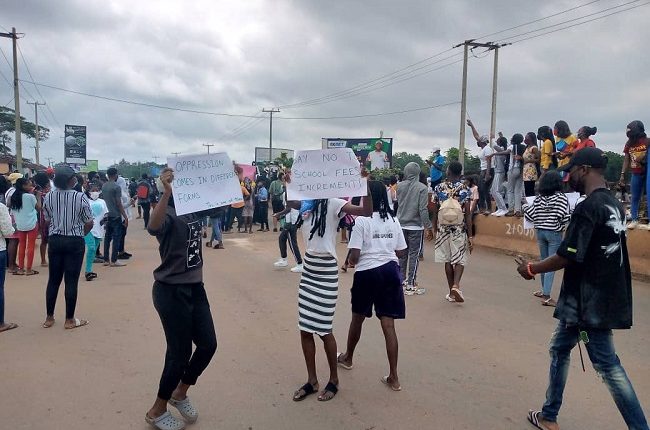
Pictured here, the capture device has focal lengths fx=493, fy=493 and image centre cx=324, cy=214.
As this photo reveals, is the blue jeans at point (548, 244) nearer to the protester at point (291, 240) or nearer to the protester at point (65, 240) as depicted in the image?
the protester at point (291, 240)

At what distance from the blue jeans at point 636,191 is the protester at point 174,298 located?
28.4 ft

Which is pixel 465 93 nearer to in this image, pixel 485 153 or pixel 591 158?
pixel 485 153

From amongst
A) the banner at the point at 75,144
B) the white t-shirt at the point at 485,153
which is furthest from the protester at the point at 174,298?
the banner at the point at 75,144

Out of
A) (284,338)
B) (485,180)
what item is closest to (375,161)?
(485,180)

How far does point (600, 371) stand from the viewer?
10.2ft

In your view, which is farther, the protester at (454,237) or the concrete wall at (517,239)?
the concrete wall at (517,239)

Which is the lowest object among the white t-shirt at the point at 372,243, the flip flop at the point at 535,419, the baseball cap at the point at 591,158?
the flip flop at the point at 535,419

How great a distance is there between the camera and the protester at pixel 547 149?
33.8 ft

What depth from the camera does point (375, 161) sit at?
55.4 ft

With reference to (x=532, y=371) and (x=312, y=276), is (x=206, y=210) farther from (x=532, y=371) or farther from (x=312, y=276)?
(x=532, y=371)

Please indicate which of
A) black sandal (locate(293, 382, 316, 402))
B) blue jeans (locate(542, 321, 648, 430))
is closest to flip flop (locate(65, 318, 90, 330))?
black sandal (locate(293, 382, 316, 402))

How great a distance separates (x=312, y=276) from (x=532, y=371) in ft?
7.28

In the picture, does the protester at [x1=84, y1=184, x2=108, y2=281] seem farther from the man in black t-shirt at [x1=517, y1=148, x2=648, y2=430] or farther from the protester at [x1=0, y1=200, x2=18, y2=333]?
the man in black t-shirt at [x1=517, y1=148, x2=648, y2=430]

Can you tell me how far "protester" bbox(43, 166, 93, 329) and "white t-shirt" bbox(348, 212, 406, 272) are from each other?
338 centimetres
